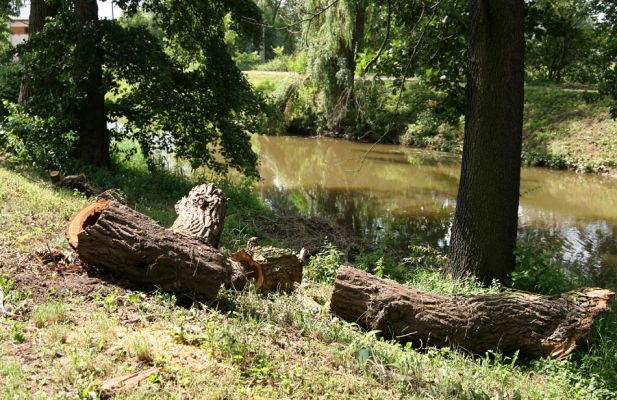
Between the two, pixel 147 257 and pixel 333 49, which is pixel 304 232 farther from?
pixel 333 49

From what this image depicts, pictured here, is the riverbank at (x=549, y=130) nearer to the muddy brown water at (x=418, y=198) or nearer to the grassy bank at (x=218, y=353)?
the muddy brown water at (x=418, y=198)

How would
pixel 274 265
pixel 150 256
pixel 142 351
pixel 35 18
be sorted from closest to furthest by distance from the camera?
pixel 142 351 → pixel 150 256 → pixel 274 265 → pixel 35 18

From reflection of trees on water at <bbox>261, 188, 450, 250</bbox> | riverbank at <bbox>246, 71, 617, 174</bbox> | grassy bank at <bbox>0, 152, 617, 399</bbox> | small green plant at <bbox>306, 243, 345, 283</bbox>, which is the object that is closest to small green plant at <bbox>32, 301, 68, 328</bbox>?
grassy bank at <bbox>0, 152, 617, 399</bbox>

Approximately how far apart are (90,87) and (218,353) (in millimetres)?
8616

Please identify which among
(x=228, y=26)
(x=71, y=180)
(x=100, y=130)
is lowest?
(x=71, y=180)

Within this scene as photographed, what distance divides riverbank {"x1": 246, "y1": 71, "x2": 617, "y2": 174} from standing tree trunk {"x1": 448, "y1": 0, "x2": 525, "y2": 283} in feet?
36.9

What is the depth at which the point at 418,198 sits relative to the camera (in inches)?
648

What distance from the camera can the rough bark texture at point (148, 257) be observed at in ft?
17.1

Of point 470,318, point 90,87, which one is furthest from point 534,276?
point 90,87

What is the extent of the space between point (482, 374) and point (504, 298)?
1.08 metres

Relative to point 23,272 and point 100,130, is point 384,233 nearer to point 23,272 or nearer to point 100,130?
point 100,130

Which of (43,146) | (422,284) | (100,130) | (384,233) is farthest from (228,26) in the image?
(422,284)

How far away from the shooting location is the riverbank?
2117 centimetres

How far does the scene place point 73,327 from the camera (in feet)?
14.3
